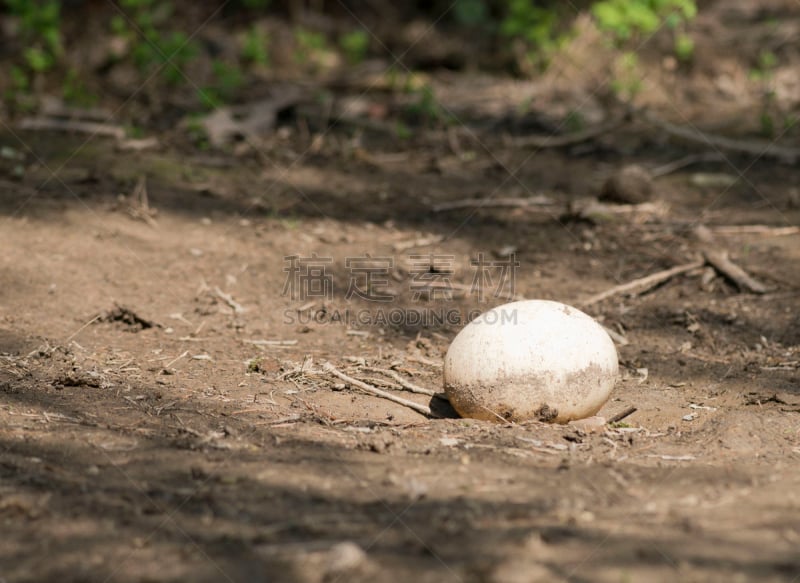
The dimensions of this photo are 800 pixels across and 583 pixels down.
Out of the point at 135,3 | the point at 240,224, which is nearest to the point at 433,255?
the point at 240,224

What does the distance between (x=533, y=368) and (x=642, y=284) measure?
2.13 meters

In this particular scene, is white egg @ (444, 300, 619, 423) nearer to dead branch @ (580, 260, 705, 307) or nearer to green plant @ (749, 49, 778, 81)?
dead branch @ (580, 260, 705, 307)

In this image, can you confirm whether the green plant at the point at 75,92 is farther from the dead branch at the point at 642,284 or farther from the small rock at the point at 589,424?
the small rock at the point at 589,424

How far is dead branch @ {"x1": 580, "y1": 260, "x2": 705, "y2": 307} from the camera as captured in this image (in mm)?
5910

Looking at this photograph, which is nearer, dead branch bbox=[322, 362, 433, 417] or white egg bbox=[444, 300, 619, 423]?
white egg bbox=[444, 300, 619, 423]

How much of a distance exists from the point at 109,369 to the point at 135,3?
5.26 metres

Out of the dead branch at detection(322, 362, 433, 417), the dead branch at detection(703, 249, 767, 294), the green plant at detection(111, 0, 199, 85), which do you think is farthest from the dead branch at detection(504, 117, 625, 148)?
the dead branch at detection(322, 362, 433, 417)

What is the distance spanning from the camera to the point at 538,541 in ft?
9.52

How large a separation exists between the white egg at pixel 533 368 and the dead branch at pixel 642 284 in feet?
5.21

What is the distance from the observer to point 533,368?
165 inches

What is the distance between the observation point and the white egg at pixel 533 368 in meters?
4.19

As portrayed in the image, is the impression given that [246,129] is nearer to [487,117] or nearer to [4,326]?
[487,117]

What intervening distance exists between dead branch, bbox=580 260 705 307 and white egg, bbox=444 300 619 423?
159cm

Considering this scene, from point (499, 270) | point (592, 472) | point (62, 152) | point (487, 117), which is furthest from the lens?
point (487, 117)
